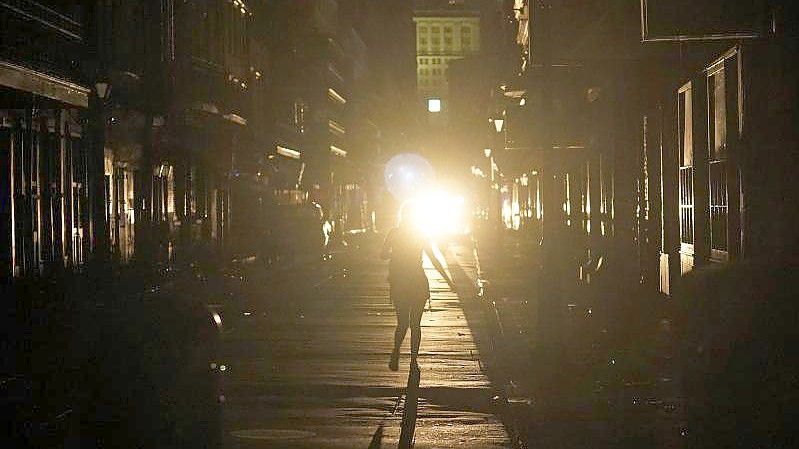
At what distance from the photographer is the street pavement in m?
11.5

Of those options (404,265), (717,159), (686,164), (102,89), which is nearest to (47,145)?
(102,89)

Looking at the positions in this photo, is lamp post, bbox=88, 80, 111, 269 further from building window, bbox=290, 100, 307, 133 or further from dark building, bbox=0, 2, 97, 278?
building window, bbox=290, 100, 307, 133

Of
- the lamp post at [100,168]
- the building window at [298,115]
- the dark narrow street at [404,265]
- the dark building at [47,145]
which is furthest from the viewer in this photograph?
the building window at [298,115]

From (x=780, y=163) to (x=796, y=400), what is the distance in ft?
28.4

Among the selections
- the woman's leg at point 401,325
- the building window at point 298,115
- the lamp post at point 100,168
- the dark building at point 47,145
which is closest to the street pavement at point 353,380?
the woman's leg at point 401,325

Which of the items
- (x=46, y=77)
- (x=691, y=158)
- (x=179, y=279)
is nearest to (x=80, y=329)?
(x=46, y=77)

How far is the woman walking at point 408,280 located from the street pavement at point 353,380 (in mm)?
435

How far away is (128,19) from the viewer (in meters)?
36.3

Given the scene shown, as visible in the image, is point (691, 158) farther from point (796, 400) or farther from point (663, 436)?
point (796, 400)

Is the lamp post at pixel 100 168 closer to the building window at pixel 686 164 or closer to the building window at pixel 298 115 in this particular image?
the building window at pixel 686 164

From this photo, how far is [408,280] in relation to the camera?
16.2 meters

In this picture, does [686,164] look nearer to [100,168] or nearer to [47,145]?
[100,168]

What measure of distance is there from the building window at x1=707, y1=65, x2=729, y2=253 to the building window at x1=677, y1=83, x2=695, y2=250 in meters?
1.32

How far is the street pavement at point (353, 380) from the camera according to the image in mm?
11500
